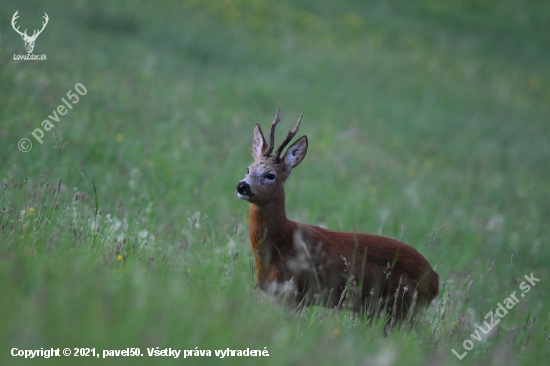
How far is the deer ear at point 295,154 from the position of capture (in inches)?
200

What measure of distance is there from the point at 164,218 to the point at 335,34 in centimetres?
1856

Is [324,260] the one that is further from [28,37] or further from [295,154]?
[28,37]

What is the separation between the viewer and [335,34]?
23297 mm

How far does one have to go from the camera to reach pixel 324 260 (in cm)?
473

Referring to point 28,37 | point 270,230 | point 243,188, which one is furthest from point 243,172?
point 28,37

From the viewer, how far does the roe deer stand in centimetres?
457

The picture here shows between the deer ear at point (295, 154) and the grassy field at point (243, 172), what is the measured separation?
2.85 ft

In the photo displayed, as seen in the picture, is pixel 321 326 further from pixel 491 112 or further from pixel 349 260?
pixel 491 112

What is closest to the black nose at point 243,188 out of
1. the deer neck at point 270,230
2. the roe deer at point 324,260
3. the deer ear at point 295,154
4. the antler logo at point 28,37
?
the roe deer at point 324,260

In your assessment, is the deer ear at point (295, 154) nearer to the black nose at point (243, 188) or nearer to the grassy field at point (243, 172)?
the black nose at point (243, 188)

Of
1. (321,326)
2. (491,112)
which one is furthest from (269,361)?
(491,112)

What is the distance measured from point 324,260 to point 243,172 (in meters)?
4.55

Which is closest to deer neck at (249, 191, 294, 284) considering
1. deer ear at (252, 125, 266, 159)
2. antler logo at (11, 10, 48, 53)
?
deer ear at (252, 125, 266, 159)

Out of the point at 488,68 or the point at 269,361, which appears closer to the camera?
the point at 269,361
